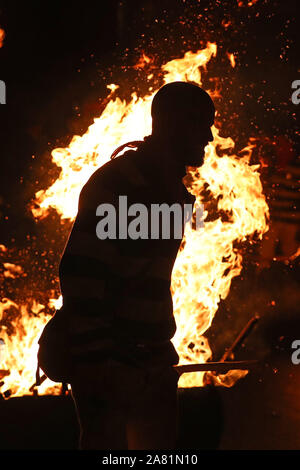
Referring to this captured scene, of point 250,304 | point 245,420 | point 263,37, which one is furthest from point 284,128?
point 245,420

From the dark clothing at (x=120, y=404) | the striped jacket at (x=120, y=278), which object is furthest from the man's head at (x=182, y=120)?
the dark clothing at (x=120, y=404)

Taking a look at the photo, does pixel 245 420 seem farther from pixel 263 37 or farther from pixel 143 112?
pixel 263 37

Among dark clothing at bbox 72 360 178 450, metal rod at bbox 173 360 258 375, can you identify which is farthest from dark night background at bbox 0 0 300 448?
dark clothing at bbox 72 360 178 450

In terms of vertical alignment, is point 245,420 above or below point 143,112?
below

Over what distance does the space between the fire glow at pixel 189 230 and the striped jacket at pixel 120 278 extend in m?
2.46

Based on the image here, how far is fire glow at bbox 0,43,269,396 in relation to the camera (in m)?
4.60

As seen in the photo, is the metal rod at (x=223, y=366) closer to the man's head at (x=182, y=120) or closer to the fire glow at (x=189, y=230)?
the man's head at (x=182, y=120)

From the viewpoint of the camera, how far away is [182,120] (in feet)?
7.46

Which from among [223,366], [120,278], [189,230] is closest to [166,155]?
[120,278]

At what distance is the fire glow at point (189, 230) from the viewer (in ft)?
15.1

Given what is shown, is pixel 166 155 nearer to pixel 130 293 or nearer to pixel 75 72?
pixel 130 293

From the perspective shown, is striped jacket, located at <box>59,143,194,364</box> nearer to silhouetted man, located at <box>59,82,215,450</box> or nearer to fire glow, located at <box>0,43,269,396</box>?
silhouetted man, located at <box>59,82,215,450</box>

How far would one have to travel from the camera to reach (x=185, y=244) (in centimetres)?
486

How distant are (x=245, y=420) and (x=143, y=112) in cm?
282
